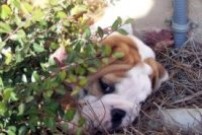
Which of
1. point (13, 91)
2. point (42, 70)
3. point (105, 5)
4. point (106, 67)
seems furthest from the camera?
point (105, 5)

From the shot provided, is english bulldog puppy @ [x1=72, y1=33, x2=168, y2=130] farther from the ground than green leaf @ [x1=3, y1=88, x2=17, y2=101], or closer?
closer

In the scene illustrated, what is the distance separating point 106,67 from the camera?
8.09 ft

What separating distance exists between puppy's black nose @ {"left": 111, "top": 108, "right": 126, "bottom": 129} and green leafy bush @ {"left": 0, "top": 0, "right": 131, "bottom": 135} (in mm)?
376

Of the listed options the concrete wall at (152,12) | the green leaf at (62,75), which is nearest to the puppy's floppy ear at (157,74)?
the concrete wall at (152,12)

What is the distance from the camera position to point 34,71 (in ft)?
6.65

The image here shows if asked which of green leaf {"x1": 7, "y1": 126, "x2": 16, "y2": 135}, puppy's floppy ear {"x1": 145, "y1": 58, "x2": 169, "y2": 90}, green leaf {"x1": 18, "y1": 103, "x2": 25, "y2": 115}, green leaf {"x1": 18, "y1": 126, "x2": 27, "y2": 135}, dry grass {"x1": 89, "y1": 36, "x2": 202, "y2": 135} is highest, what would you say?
green leaf {"x1": 18, "y1": 103, "x2": 25, "y2": 115}

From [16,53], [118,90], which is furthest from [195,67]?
[16,53]

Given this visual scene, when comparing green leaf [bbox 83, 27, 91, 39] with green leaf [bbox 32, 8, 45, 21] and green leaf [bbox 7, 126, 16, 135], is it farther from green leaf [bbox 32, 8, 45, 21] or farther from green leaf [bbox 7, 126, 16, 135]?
green leaf [bbox 7, 126, 16, 135]

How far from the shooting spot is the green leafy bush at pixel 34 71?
1.93 m

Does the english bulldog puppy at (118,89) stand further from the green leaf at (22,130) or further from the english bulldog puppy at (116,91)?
the green leaf at (22,130)

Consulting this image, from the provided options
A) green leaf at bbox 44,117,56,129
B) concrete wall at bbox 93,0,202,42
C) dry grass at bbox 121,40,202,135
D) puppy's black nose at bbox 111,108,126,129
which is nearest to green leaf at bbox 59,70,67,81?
green leaf at bbox 44,117,56,129

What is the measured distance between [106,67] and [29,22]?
605 mm

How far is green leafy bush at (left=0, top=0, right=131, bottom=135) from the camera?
1.93m

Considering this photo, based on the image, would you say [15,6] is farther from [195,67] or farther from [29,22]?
[195,67]
